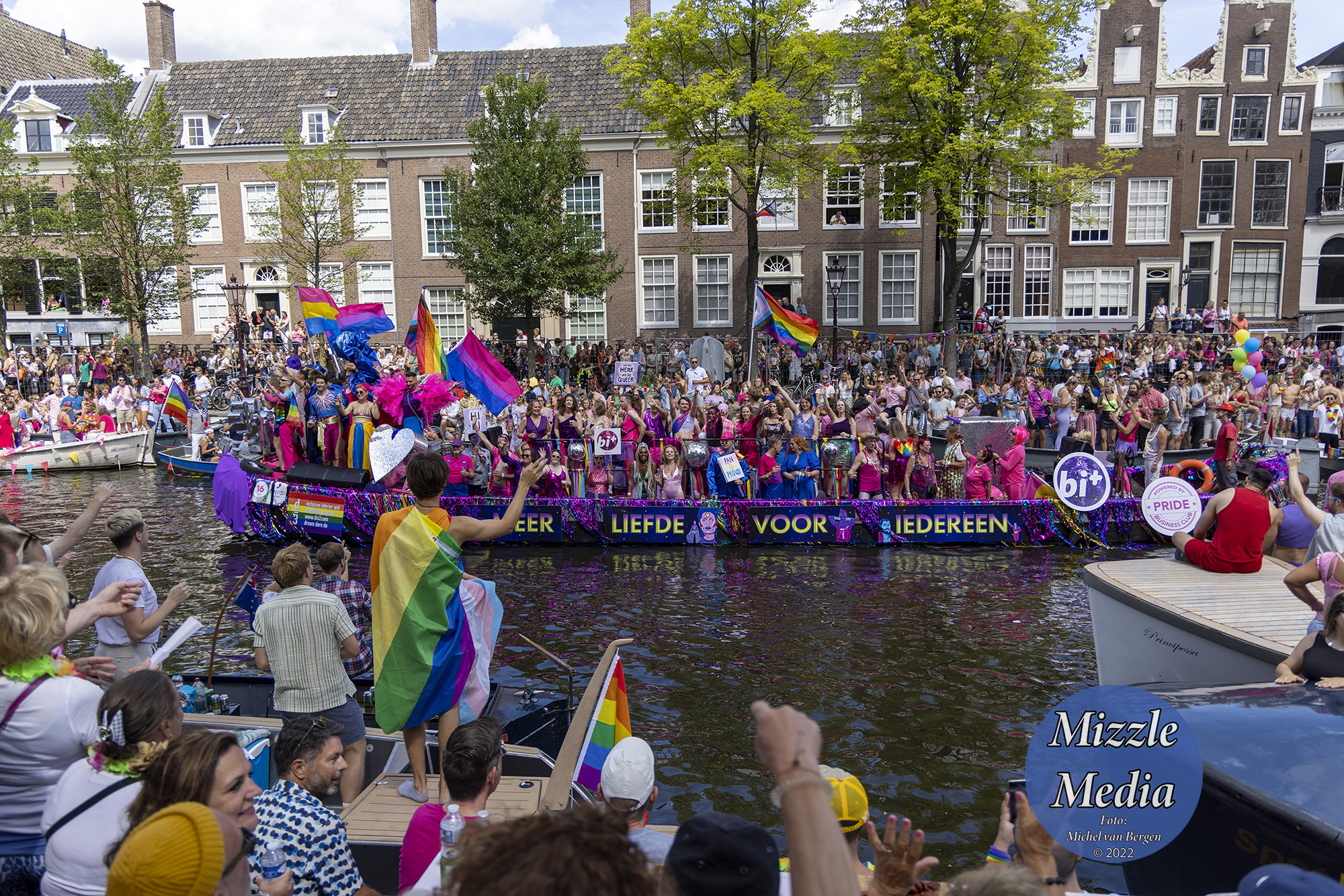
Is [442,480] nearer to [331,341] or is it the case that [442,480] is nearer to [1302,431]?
[331,341]

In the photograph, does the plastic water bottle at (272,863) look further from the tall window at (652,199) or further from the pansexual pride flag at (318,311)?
the tall window at (652,199)

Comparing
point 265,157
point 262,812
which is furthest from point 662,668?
point 265,157

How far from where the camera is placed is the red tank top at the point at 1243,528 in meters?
7.56

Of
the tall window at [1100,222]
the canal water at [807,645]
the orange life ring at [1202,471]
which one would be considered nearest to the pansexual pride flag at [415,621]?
the canal water at [807,645]

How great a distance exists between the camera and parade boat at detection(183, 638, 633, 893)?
4422 mm

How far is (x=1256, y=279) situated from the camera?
116ft

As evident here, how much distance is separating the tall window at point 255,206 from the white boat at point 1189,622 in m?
34.0

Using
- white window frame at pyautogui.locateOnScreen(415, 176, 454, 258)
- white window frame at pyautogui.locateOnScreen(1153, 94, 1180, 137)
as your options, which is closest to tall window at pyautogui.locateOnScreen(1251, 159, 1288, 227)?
white window frame at pyautogui.locateOnScreen(1153, 94, 1180, 137)

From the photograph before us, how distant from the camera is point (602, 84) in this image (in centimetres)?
3344

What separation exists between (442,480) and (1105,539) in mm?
11858

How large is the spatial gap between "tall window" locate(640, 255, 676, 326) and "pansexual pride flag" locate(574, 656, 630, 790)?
28728 mm

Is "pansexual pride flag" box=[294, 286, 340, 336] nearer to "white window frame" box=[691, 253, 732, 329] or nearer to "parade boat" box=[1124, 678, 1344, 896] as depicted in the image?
"parade boat" box=[1124, 678, 1344, 896]

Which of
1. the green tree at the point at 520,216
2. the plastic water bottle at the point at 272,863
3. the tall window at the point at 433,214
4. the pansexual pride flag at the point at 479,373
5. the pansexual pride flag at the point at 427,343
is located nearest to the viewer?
the plastic water bottle at the point at 272,863

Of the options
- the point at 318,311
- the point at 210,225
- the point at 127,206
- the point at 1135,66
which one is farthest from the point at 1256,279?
the point at 127,206
